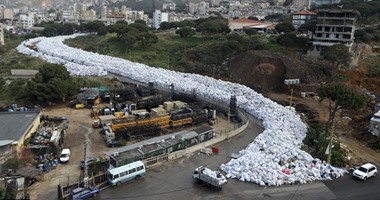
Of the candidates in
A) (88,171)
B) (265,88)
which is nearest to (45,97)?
(88,171)

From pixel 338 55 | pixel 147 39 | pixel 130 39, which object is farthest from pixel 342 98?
pixel 147 39

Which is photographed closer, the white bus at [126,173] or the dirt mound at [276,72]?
the white bus at [126,173]

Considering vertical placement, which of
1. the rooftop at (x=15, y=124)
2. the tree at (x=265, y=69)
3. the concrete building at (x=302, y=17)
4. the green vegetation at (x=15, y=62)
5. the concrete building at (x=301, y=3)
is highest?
the concrete building at (x=301, y=3)

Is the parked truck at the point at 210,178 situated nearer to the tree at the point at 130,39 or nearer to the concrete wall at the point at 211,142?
the concrete wall at the point at 211,142

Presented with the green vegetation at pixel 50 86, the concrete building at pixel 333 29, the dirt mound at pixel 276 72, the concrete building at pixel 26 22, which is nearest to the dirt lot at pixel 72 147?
the green vegetation at pixel 50 86

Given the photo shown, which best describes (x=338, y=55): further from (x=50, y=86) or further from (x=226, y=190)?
(x=50, y=86)

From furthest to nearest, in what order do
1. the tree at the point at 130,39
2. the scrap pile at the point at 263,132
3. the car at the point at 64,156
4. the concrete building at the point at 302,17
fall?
the concrete building at the point at 302,17, the tree at the point at 130,39, the car at the point at 64,156, the scrap pile at the point at 263,132

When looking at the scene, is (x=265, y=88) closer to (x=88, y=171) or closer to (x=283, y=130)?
(x=283, y=130)

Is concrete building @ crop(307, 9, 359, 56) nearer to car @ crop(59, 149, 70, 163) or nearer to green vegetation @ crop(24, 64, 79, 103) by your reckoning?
green vegetation @ crop(24, 64, 79, 103)
